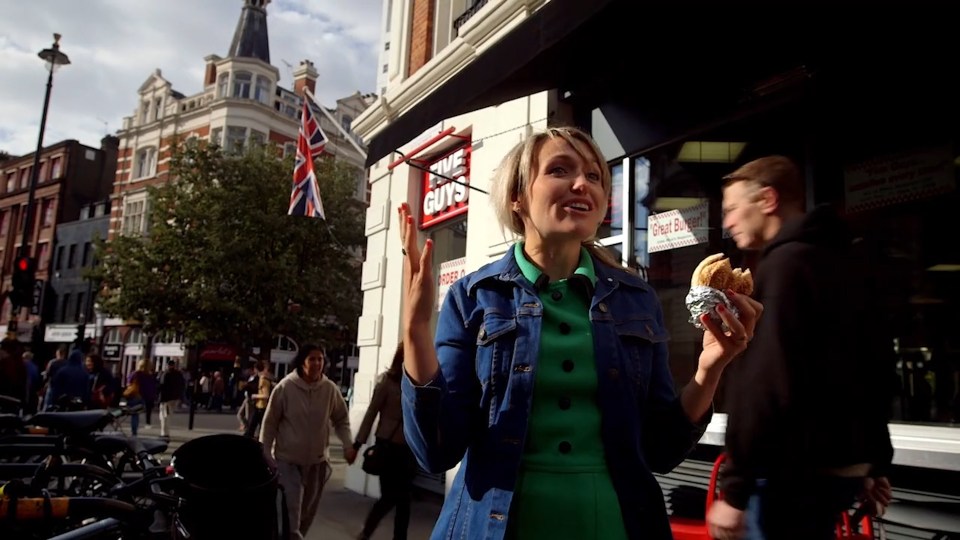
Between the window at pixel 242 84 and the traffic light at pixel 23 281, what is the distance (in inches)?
1000

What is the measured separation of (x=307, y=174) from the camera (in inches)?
409

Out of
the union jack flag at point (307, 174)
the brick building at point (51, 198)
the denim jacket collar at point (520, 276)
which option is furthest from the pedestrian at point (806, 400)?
the brick building at point (51, 198)

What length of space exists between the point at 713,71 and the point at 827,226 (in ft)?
11.1

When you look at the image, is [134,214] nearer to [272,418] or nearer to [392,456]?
[272,418]

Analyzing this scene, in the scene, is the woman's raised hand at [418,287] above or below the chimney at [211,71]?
below

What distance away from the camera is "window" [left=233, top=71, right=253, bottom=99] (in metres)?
37.1

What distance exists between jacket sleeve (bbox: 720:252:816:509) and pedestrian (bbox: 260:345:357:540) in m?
3.81

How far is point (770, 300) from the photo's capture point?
233 centimetres

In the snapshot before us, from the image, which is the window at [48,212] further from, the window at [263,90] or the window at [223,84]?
the window at [263,90]

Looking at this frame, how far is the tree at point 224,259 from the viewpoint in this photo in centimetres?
2458

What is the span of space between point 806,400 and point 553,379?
1098 mm

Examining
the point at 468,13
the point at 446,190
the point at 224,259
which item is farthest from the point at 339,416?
the point at 224,259

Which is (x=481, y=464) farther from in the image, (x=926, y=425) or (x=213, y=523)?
(x=926, y=425)

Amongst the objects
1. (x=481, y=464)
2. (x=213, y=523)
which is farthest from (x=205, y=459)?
(x=481, y=464)
